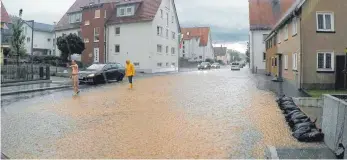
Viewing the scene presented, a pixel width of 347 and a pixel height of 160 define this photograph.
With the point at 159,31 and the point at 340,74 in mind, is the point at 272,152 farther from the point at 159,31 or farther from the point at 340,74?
the point at 159,31

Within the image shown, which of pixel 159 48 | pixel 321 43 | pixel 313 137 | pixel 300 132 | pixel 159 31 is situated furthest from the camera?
pixel 159 48

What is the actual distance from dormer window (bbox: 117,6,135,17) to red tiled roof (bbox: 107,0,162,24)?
1.74 ft

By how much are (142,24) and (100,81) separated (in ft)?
61.7

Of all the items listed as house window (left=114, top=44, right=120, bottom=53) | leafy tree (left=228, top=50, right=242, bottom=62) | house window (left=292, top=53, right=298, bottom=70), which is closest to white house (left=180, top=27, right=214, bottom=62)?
house window (left=114, top=44, right=120, bottom=53)

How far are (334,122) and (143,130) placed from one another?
4.25m

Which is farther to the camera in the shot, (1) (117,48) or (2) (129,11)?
(1) (117,48)

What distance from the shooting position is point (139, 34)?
41.1 metres

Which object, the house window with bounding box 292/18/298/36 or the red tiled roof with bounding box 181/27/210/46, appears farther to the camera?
the red tiled roof with bounding box 181/27/210/46

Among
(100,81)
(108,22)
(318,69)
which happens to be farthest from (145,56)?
(318,69)

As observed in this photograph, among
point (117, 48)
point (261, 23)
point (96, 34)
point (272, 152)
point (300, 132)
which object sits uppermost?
point (261, 23)

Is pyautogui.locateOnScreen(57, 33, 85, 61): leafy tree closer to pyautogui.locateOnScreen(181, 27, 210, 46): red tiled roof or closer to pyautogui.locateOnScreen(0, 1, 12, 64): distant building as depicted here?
pyautogui.locateOnScreen(0, 1, 12, 64): distant building

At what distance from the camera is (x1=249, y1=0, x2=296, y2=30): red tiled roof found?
49.7 metres

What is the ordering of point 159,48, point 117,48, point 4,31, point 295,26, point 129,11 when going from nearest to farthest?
point 295,26 → point 4,31 → point 129,11 → point 117,48 → point 159,48

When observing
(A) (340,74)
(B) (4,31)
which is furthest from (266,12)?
(B) (4,31)
